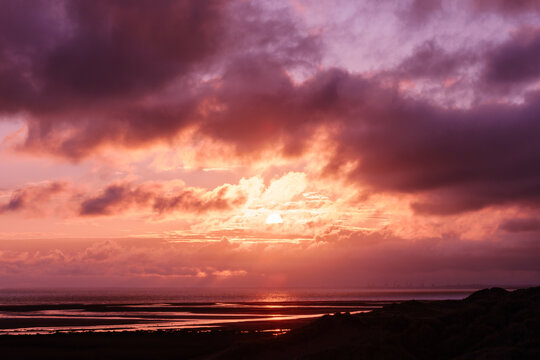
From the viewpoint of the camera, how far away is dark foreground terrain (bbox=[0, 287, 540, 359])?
27219 millimetres

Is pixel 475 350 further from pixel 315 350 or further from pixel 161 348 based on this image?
pixel 161 348

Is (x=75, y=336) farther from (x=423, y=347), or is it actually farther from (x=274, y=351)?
(x=423, y=347)

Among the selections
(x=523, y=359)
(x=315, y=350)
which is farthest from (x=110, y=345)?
(x=523, y=359)

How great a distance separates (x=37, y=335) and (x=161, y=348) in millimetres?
14614

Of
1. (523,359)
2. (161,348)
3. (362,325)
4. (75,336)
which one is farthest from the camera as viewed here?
(75,336)

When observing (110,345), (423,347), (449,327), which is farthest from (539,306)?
(110,345)

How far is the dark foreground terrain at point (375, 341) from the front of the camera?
27219 millimetres

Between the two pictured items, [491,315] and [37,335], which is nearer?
[491,315]

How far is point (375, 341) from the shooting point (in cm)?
2867

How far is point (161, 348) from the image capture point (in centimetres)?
3991

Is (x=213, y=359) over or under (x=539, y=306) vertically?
under

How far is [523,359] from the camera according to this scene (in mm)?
22781

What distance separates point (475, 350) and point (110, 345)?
2734 cm

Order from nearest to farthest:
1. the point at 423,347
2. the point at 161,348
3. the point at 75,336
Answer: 1. the point at 423,347
2. the point at 161,348
3. the point at 75,336
